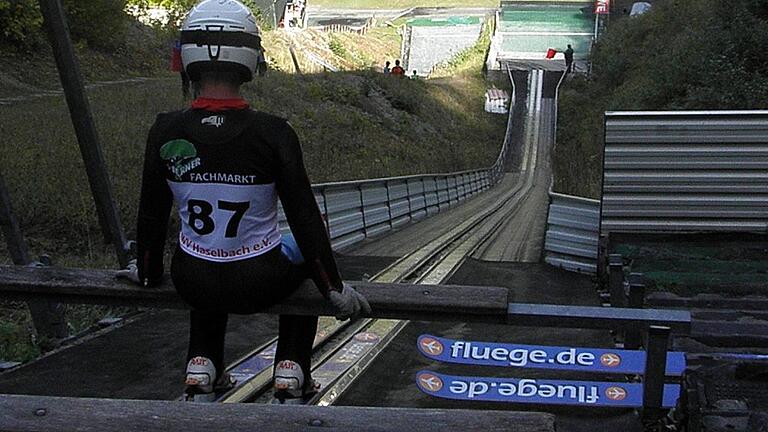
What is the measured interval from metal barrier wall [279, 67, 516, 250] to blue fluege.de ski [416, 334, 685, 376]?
613 cm

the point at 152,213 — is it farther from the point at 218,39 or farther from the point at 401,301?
the point at 401,301

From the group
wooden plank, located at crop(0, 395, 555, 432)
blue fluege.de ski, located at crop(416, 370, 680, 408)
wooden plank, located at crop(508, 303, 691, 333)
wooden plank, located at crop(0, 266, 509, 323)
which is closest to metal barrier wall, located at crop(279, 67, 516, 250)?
blue fluege.de ski, located at crop(416, 370, 680, 408)

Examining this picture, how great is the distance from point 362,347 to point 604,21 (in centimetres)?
6748

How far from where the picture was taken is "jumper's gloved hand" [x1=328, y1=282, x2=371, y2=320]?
4.17 meters

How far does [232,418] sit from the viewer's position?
3105 mm

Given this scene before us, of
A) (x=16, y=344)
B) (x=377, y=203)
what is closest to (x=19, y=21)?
(x=377, y=203)

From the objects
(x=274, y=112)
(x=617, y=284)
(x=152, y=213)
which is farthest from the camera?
(x=274, y=112)

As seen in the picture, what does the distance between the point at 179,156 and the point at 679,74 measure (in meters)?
30.8

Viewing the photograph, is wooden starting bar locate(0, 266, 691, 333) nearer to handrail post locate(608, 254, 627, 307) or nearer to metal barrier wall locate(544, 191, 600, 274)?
handrail post locate(608, 254, 627, 307)

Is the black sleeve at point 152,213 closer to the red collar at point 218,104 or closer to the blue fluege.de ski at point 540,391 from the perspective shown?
the red collar at point 218,104

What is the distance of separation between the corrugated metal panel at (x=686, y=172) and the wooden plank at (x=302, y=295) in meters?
7.50

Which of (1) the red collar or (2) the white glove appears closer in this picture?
(1) the red collar

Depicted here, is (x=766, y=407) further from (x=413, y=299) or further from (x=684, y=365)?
(x=413, y=299)

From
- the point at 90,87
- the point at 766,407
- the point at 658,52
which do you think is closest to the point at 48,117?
the point at 90,87
